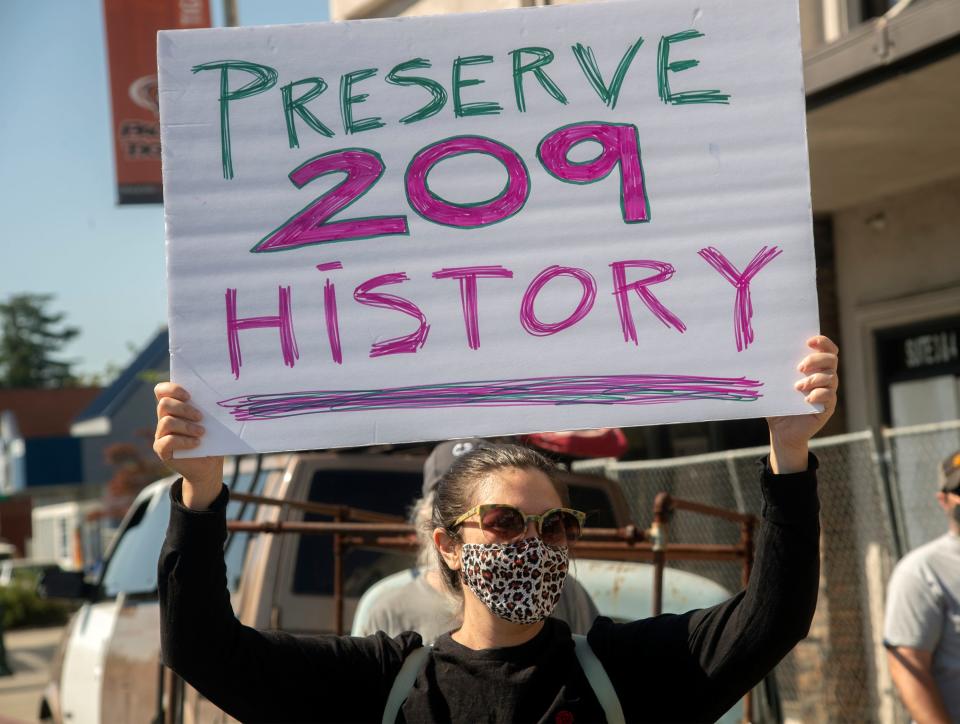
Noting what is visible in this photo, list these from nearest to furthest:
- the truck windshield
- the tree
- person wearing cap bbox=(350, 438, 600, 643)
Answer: person wearing cap bbox=(350, 438, 600, 643) → the truck windshield → the tree

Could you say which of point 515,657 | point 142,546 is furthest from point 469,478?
point 142,546

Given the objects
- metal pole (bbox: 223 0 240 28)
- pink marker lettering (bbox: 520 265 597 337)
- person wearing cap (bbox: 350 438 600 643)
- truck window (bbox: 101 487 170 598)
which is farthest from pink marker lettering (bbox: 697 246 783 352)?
metal pole (bbox: 223 0 240 28)

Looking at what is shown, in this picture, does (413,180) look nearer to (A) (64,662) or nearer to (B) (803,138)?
(B) (803,138)

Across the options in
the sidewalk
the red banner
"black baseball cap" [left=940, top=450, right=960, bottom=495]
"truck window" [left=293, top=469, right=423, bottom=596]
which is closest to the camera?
"black baseball cap" [left=940, top=450, right=960, bottom=495]

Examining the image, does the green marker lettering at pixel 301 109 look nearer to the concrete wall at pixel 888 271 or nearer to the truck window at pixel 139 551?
the truck window at pixel 139 551

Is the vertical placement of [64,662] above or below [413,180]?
below

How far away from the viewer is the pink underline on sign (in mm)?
2590

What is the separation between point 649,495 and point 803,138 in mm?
7031

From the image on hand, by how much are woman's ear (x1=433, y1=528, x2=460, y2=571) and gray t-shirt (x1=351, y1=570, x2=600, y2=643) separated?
116cm

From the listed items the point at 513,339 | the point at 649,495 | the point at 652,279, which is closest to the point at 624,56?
the point at 652,279

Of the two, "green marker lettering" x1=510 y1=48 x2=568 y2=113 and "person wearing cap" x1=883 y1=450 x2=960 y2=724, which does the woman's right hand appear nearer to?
"green marker lettering" x1=510 y1=48 x2=568 y2=113

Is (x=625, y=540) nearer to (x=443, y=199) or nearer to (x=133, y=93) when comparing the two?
(x=443, y=199)

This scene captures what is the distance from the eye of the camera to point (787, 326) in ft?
8.51

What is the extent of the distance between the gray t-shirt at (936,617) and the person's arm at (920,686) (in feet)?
0.09
